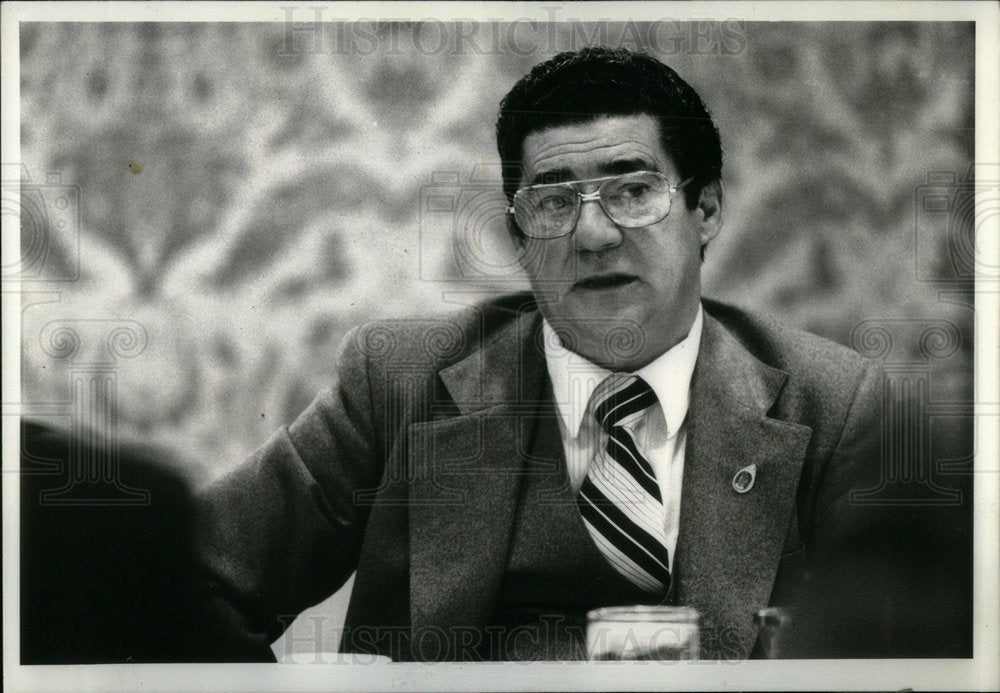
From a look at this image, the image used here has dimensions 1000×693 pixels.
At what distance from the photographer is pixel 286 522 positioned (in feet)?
9.14

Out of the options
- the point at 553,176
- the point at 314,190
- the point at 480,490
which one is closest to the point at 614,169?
the point at 553,176

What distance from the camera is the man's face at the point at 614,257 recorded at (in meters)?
2.75

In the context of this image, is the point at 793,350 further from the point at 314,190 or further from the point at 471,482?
the point at 314,190

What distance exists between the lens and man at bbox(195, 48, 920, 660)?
2.76m

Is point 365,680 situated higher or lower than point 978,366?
lower

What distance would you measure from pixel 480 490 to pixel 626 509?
0.39m

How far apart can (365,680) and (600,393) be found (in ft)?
3.28

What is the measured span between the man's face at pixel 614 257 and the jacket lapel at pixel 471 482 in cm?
14

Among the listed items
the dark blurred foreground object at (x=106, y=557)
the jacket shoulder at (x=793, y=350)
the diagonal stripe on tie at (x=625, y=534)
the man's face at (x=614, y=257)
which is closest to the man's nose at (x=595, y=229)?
the man's face at (x=614, y=257)

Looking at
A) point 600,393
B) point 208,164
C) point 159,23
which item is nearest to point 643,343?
point 600,393

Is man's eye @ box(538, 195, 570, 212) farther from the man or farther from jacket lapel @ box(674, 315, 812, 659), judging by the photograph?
jacket lapel @ box(674, 315, 812, 659)

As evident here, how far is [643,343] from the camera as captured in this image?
2.80 meters

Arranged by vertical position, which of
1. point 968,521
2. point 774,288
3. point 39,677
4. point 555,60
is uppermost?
point 555,60

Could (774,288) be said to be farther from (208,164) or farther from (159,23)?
(159,23)
